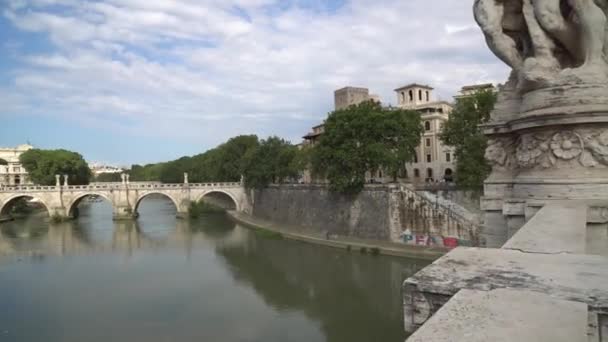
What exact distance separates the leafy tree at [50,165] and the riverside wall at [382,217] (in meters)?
29.2

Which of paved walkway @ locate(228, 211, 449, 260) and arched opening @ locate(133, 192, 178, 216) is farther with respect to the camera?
arched opening @ locate(133, 192, 178, 216)

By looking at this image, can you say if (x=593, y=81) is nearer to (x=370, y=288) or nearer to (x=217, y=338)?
(x=217, y=338)

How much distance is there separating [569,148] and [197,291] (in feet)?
45.7

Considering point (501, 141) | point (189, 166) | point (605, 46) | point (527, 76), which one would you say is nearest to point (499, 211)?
point (501, 141)

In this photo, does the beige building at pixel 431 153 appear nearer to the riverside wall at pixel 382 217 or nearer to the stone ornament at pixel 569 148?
the riverside wall at pixel 382 217

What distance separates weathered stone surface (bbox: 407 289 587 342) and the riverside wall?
18303 mm

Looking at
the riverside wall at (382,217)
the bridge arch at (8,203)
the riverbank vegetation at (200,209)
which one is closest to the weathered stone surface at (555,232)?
the riverside wall at (382,217)

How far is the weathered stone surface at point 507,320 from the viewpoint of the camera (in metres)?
1.58

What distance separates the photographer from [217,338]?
37.8 feet

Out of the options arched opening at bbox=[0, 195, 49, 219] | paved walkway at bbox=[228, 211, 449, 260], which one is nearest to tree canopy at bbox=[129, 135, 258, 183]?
paved walkway at bbox=[228, 211, 449, 260]

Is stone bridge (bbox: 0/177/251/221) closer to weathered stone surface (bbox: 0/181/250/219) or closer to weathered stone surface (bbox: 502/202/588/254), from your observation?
weathered stone surface (bbox: 0/181/250/219)

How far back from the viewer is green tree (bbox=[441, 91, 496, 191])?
813 inches

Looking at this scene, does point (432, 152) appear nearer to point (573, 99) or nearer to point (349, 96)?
point (349, 96)

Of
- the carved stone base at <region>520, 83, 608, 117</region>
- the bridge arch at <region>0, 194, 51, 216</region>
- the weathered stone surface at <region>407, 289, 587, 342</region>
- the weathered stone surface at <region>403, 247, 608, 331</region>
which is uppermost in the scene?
the carved stone base at <region>520, 83, 608, 117</region>
